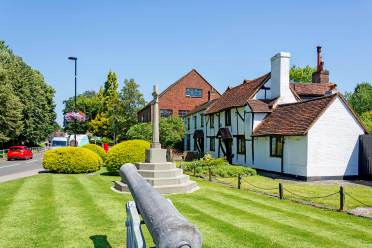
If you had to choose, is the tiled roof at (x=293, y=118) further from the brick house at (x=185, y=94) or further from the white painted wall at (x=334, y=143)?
the brick house at (x=185, y=94)

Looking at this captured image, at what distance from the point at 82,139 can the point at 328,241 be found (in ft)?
150

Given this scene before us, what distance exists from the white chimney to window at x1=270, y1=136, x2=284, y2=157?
4469mm

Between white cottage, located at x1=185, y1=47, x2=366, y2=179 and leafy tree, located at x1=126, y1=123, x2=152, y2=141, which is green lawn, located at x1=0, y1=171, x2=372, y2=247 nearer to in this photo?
white cottage, located at x1=185, y1=47, x2=366, y2=179

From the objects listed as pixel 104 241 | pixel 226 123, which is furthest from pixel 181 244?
pixel 226 123

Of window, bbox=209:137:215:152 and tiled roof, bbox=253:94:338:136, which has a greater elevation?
tiled roof, bbox=253:94:338:136

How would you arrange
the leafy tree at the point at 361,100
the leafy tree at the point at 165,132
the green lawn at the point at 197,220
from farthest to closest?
1. the leafy tree at the point at 361,100
2. the leafy tree at the point at 165,132
3. the green lawn at the point at 197,220

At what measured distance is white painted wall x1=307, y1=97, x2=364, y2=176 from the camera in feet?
72.1

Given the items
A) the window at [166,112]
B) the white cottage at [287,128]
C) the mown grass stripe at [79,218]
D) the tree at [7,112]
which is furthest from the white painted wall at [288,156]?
the tree at [7,112]

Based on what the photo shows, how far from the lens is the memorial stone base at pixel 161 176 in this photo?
15.4 metres

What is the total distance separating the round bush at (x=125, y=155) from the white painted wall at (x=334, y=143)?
10.5 metres

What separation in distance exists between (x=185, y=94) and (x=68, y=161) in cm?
3233

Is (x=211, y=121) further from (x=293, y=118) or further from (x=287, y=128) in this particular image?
(x=287, y=128)

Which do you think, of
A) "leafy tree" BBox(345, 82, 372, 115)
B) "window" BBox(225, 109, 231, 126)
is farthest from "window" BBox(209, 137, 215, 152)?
"leafy tree" BBox(345, 82, 372, 115)

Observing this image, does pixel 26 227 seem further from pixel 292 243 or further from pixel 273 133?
pixel 273 133
